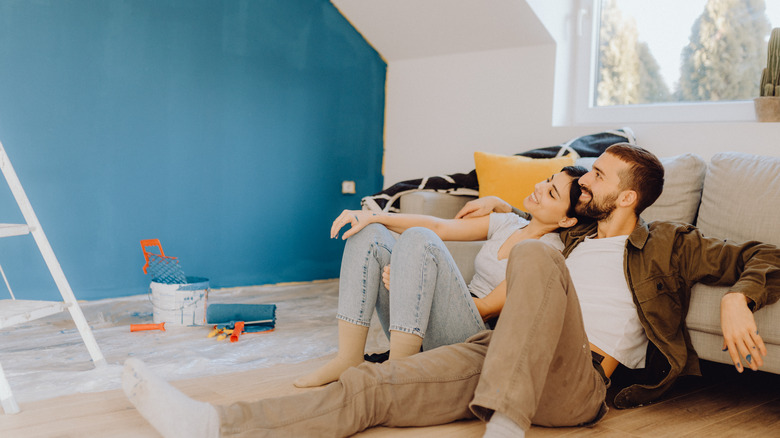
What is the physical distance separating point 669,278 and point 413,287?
643 mm

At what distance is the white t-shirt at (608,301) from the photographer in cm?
160

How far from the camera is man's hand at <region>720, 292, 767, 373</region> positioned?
4.58 feet

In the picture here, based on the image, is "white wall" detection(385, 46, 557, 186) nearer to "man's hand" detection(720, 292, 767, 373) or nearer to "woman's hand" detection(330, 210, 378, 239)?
"woman's hand" detection(330, 210, 378, 239)

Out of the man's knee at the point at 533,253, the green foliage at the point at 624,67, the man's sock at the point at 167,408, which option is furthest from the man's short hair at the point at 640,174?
the green foliage at the point at 624,67

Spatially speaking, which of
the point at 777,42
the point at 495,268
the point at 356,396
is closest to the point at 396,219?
the point at 495,268

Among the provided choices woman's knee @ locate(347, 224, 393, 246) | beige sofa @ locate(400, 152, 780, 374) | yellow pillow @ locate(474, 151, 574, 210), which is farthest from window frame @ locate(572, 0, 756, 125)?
woman's knee @ locate(347, 224, 393, 246)

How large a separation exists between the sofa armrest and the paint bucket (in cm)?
92

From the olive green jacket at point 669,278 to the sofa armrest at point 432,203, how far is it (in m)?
1.03

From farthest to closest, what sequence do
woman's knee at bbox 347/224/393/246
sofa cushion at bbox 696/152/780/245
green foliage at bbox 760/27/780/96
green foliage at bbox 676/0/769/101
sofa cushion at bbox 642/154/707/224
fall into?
green foliage at bbox 676/0/769/101
green foliage at bbox 760/27/780/96
sofa cushion at bbox 642/154/707/224
sofa cushion at bbox 696/152/780/245
woman's knee at bbox 347/224/393/246

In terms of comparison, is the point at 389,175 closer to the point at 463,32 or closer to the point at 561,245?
the point at 463,32

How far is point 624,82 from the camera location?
307 cm

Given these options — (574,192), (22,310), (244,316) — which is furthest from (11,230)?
(574,192)

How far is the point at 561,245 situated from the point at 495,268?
0.20 m

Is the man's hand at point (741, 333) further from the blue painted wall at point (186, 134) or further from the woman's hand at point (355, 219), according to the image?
the blue painted wall at point (186, 134)
